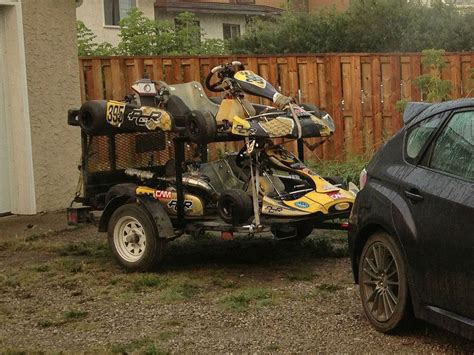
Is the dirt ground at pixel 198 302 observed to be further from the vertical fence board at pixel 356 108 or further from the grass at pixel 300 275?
the vertical fence board at pixel 356 108

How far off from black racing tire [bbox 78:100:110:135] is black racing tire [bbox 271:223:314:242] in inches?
75.0

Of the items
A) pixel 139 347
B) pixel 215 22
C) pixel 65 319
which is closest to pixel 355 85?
pixel 65 319

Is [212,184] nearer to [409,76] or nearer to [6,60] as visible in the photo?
[6,60]

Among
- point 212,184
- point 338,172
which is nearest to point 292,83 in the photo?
point 338,172

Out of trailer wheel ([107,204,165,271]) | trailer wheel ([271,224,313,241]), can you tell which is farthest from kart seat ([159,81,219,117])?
trailer wheel ([271,224,313,241])

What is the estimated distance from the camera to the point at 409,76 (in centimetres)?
1396

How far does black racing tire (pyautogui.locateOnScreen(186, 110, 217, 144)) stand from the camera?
7688 millimetres

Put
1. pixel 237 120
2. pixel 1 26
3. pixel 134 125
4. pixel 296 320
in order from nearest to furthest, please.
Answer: pixel 296 320 < pixel 237 120 < pixel 134 125 < pixel 1 26

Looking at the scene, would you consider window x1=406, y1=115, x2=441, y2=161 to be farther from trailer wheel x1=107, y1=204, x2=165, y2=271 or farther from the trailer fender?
trailer wheel x1=107, y1=204, x2=165, y2=271

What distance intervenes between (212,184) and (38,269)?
1.89m

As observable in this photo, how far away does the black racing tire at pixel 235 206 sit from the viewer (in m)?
7.71

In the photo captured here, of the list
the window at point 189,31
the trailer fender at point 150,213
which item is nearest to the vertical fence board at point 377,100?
the trailer fender at point 150,213

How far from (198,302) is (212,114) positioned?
1.80 meters

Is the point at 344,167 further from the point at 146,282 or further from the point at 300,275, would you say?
the point at 146,282
